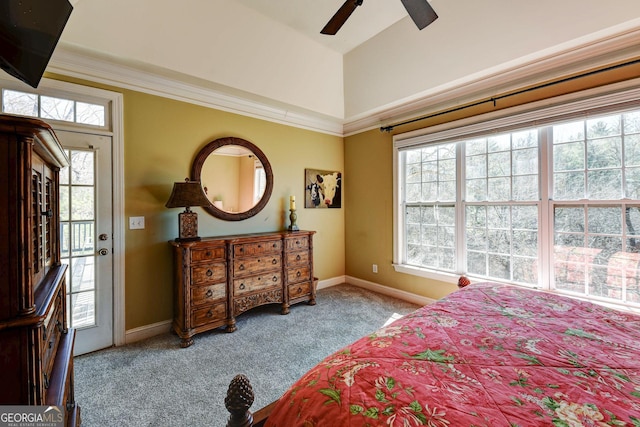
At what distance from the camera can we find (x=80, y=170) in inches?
91.8

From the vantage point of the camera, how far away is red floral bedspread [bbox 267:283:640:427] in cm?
71

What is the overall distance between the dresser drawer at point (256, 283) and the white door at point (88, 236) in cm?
113

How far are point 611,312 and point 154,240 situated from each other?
3.47 m

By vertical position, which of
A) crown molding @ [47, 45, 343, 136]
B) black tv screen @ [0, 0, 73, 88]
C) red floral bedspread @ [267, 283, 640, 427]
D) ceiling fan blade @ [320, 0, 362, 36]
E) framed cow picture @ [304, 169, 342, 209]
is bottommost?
red floral bedspread @ [267, 283, 640, 427]

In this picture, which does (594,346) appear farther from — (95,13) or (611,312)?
(95,13)

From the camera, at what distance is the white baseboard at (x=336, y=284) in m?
2.56

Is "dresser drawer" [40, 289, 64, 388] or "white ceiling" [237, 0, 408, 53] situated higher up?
"white ceiling" [237, 0, 408, 53]

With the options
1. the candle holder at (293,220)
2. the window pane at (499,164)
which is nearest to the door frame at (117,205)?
the candle holder at (293,220)

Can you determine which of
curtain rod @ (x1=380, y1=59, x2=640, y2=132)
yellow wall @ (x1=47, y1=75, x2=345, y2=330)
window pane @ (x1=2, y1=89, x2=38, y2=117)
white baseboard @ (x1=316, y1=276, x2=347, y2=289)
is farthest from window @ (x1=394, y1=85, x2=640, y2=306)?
window pane @ (x1=2, y1=89, x2=38, y2=117)

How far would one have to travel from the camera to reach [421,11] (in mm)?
→ 1771

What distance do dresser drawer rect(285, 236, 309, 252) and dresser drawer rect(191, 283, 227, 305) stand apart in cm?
87

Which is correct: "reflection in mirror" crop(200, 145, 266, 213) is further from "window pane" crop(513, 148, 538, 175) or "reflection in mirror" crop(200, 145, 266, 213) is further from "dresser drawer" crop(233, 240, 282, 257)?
"window pane" crop(513, 148, 538, 175)

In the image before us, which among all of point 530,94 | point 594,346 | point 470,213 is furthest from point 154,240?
point 530,94

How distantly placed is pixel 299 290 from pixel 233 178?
63.7 inches
